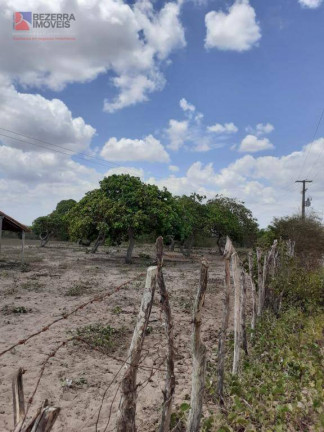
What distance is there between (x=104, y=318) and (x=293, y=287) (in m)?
5.34

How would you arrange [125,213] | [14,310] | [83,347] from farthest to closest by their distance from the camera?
[125,213], [14,310], [83,347]

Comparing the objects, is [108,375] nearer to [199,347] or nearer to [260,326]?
[199,347]

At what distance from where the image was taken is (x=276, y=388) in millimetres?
4164

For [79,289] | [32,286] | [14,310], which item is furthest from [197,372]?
[32,286]

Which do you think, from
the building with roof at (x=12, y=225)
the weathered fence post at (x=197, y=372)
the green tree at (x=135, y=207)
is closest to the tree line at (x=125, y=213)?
the green tree at (x=135, y=207)

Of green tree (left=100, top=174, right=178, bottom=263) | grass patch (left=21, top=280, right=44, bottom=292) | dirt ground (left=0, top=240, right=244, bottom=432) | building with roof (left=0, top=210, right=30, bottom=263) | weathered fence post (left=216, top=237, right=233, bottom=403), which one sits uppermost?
green tree (left=100, top=174, right=178, bottom=263)

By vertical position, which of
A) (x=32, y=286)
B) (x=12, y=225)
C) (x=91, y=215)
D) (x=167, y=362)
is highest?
(x=91, y=215)

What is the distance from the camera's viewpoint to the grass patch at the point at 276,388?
12.5 feet

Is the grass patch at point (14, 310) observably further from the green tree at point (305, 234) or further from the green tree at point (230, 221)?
the green tree at point (230, 221)

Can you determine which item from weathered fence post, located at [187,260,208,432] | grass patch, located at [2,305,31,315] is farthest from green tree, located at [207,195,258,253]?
weathered fence post, located at [187,260,208,432]

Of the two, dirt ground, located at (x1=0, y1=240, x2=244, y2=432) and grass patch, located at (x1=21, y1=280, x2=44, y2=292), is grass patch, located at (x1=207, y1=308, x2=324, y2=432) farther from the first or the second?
grass patch, located at (x1=21, y1=280, x2=44, y2=292)

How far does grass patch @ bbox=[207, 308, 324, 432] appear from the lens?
12.5 ft

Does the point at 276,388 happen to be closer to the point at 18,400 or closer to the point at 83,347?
the point at 18,400

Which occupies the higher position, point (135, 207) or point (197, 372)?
point (135, 207)
